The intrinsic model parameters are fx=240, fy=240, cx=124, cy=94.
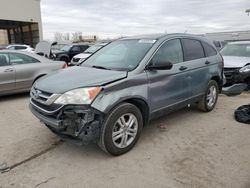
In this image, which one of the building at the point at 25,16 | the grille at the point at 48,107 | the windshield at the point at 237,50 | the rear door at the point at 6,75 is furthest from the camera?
the building at the point at 25,16

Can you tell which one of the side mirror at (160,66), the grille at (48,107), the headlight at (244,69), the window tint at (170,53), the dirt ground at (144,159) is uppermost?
the window tint at (170,53)

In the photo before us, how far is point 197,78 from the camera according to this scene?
15.9 feet

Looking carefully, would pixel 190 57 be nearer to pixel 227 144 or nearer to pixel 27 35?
pixel 227 144

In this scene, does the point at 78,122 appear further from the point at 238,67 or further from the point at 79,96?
the point at 238,67

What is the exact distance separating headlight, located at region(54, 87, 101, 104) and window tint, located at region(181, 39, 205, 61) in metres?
2.28

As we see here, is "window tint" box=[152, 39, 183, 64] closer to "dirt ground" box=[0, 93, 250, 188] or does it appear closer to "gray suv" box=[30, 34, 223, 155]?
"gray suv" box=[30, 34, 223, 155]

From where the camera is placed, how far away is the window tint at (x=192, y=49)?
472 cm

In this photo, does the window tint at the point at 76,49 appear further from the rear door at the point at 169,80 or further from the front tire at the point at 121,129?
the front tire at the point at 121,129

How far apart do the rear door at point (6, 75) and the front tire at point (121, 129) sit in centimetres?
437

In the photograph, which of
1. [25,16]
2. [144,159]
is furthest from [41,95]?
[25,16]

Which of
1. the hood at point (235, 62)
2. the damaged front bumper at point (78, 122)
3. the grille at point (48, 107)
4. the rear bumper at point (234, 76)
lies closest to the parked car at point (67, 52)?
the hood at point (235, 62)

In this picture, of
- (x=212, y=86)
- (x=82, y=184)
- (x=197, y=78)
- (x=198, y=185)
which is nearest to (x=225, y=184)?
(x=198, y=185)

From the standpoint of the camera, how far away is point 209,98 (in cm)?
552

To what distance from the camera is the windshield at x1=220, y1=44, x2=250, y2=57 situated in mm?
8543
